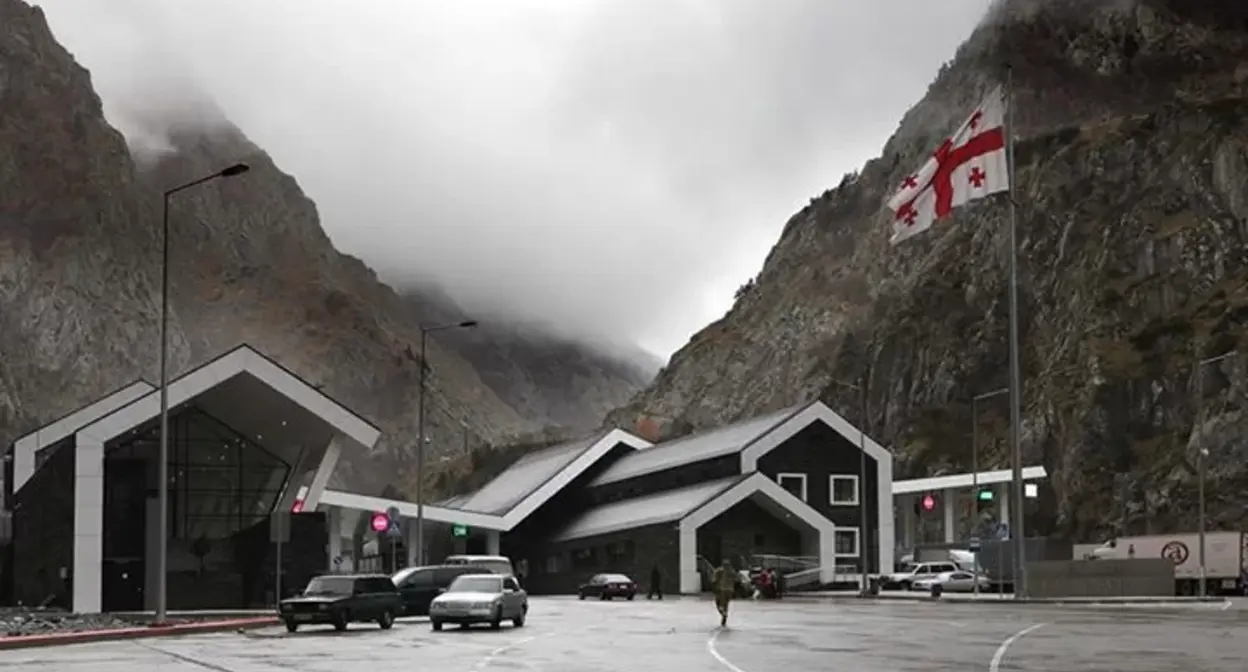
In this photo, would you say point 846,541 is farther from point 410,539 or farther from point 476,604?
point 476,604

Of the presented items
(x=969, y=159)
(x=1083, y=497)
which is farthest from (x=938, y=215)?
(x=1083, y=497)

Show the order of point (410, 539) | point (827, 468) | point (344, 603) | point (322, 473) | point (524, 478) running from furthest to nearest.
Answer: point (524, 478)
point (410, 539)
point (827, 468)
point (322, 473)
point (344, 603)

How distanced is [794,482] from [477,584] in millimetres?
47979

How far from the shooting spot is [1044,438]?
10806 centimetres

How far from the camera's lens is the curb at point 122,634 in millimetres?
29844

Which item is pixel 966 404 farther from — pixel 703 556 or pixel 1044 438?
pixel 703 556

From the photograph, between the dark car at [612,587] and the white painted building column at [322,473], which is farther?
the dark car at [612,587]

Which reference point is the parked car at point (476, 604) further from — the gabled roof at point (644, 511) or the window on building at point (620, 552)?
the window on building at point (620, 552)

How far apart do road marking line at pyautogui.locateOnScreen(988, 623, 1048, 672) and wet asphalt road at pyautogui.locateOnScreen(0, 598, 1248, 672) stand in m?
0.04

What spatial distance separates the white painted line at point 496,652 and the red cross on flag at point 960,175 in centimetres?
1841

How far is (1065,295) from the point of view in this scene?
4665 inches

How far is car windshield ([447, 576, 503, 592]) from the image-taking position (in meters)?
36.3

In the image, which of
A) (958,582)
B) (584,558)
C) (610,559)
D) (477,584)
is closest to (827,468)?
(610,559)

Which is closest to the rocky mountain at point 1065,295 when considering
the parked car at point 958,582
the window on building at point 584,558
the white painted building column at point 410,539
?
the parked car at point 958,582
